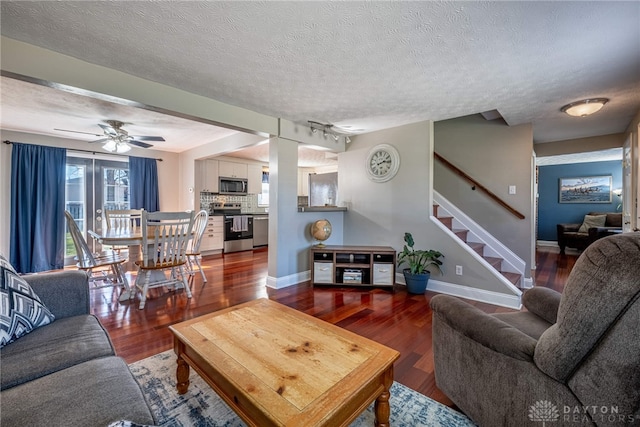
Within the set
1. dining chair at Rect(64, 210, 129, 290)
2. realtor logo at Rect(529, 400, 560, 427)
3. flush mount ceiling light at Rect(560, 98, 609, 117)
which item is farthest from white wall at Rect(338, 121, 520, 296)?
dining chair at Rect(64, 210, 129, 290)

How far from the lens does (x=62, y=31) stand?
5.88 feet

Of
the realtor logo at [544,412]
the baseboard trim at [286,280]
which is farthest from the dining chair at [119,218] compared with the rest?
the realtor logo at [544,412]

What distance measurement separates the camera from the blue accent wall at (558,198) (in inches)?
251

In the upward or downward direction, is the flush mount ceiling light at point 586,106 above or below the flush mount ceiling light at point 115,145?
above

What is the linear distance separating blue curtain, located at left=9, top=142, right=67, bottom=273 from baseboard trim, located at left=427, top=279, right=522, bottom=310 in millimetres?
5956

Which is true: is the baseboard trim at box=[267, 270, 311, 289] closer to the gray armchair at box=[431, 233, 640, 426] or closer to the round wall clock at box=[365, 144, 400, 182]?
the round wall clock at box=[365, 144, 400, 182]

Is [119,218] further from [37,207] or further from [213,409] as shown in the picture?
[213,409]

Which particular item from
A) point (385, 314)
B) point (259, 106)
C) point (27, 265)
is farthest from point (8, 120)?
point (385, 314)

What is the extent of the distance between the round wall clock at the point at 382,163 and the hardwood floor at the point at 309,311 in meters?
1.63

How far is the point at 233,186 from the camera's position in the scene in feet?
21.2

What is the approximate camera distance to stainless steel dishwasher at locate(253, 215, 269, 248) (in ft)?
22.1

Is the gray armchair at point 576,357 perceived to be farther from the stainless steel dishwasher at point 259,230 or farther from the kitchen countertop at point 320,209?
the stainless steel dishwasher at point 259,230

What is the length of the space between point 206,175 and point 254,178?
4.20 ft

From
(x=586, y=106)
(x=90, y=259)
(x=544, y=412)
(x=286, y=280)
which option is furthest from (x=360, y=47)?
(x=90, y=259)
